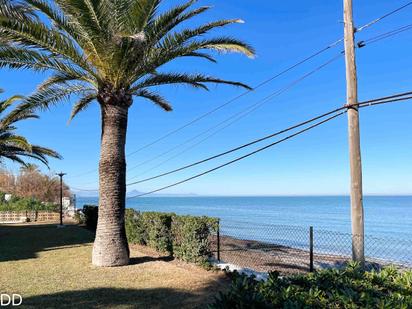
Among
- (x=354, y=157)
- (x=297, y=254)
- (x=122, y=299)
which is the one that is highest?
(x=354, y=157)

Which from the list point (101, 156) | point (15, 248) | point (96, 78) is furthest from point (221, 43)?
point (15, 248)

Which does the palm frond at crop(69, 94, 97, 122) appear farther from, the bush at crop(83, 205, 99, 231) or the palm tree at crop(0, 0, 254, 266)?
the bush at crop(83, 205, 99, 231)

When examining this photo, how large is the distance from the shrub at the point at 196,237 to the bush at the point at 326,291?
5.83 metres

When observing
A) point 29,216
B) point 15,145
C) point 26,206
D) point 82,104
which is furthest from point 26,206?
point 82,104

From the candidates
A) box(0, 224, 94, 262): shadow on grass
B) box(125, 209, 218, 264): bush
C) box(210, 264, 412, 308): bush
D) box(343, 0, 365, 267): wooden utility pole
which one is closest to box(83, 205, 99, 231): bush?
box(0, 224, 94, 262): shadow on grass

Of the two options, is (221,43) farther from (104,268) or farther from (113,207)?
(104,268)

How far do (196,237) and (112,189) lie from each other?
253cm

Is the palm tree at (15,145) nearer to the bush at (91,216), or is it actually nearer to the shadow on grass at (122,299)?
the bush at (91,216)

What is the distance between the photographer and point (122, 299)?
766 cm

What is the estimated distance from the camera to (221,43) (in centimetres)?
1109

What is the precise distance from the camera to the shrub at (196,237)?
34.5 feet

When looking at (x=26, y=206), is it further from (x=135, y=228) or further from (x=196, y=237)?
(x=196, y=237)

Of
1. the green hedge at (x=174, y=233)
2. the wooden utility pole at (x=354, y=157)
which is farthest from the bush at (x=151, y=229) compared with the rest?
the wooden utility pole at (x=354, y=157)

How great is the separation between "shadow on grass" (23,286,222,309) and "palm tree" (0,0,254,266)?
2735mm
